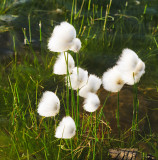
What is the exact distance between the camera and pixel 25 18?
348cm

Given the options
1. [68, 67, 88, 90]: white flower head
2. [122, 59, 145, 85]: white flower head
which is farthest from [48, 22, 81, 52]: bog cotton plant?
[122, 59, 145, 85]: white flower head

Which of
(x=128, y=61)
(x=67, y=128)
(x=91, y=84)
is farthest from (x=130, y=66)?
(x=67, y=128)

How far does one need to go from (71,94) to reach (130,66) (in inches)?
11.9

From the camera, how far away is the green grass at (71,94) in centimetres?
133

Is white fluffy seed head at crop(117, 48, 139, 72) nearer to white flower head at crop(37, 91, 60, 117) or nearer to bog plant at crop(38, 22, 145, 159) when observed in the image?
bog plant at crop(38, 22, 145, 159)

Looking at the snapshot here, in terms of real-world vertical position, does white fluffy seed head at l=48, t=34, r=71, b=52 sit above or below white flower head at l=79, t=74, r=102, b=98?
above

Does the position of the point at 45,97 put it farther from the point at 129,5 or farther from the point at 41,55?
the point at 129,5

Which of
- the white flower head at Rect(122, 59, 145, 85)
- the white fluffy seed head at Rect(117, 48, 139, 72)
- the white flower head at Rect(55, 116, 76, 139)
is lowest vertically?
the white flower head at Rect(55, 116, 76, 139)

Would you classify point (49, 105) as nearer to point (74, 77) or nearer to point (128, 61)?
point (74, 77)

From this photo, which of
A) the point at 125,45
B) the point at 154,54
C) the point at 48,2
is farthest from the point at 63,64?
the point at 48,2

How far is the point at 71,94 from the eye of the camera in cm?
125

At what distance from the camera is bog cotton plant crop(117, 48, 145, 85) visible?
43.4 inches

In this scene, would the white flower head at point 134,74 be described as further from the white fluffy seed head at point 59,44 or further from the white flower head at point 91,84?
the white fluffy seed head at point 59,44

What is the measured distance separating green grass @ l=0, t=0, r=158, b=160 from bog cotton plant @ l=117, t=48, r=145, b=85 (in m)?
0.13
